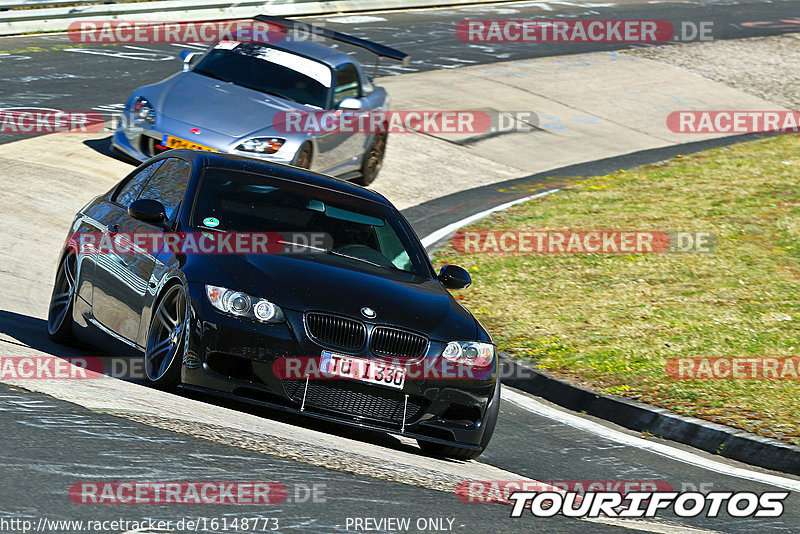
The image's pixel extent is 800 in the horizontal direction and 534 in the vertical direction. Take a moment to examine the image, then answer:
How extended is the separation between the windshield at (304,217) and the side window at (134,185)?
29.2 inches

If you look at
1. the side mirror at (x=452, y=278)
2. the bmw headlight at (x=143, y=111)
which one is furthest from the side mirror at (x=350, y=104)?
the side mirror at (x=452, y=278)

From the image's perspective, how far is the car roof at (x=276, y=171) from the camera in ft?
A: 26.2

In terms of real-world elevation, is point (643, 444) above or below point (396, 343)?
below

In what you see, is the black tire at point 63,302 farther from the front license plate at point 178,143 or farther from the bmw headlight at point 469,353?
the front license plate at point 178,143

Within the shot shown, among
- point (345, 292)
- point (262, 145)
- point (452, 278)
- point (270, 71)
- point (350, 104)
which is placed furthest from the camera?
point (270, 71)

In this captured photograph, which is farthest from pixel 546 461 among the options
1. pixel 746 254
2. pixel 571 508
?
pixel 746 254

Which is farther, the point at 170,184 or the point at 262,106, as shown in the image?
the point at 262,106

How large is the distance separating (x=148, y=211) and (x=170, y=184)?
0.68 metres

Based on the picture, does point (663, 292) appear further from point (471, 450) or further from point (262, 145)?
point (471, 450)

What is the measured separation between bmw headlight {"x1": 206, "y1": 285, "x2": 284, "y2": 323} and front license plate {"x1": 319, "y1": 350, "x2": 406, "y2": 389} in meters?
0.36

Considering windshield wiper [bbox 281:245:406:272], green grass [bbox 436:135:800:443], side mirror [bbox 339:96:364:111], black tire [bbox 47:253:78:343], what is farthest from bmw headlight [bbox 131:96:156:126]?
windshield wiper [bbox 281:245:406:272]

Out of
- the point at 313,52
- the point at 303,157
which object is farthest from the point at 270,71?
the point at 303,157

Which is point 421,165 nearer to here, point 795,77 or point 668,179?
point 668,179

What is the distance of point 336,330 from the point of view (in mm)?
6637
